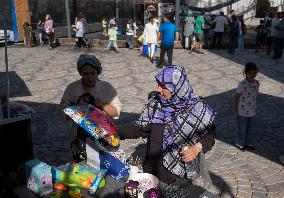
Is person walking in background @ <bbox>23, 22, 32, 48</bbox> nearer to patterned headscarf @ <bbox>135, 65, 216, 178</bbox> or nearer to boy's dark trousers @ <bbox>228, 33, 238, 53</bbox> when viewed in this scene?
boy's dark trousers @ <bbox>228, 33, 238, 53</bbox>

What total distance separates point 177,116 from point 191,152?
32 centimetres

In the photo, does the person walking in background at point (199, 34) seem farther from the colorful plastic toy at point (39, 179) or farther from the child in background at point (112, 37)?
the colorful plastic toy at point (39, 179)

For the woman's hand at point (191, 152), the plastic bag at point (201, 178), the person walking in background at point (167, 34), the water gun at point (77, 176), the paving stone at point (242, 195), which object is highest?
the person walking in background at point (167, 34)

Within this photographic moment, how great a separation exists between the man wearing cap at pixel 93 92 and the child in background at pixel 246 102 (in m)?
2.67

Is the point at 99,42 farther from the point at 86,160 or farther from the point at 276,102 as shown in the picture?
the point at 86,160

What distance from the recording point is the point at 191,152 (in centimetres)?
276

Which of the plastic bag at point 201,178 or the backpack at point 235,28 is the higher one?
the backpack at point 235,28

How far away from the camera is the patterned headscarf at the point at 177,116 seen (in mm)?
2744

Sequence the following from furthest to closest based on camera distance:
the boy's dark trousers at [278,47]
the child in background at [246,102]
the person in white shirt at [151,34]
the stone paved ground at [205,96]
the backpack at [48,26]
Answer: the backpack at [48,26], the boy's dark trousers at [278,47], the person in white shirt at [151,34], the child in background at [246,102], the stone paved ground at [205,96]

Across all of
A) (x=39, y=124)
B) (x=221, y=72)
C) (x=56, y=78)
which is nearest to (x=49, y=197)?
(x=39, y=124)

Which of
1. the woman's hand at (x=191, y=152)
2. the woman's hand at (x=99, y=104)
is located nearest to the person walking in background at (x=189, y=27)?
the woman's hand at (x=99, y=104)

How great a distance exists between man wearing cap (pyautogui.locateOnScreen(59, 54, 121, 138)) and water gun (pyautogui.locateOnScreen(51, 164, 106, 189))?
73 cm

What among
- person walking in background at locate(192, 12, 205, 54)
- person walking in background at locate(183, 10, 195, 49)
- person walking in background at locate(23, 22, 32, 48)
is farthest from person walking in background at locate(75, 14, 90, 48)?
person walking in background at locate(192, 12, 205, 54)

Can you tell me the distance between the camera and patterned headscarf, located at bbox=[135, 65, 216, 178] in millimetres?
2744
